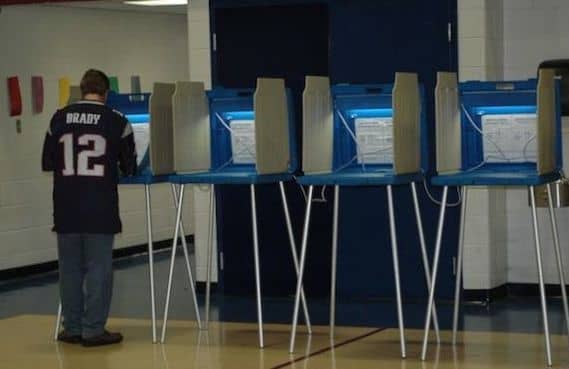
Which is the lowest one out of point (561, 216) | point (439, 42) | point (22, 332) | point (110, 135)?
point (22, 332)

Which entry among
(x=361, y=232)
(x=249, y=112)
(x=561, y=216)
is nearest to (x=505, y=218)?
(x=561, y=216)

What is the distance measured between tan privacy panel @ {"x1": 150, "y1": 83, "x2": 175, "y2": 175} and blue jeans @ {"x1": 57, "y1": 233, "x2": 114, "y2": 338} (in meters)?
0.61

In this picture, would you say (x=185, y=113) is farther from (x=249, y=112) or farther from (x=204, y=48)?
(x=204, y=48)

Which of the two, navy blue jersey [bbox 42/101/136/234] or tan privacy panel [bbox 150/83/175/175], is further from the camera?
tan privacy panel [bbox 150/83/175/175]

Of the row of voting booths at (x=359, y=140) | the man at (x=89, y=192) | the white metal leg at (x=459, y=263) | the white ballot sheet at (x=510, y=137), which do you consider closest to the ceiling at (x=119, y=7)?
the row of voting booths at (x=359, y=140)

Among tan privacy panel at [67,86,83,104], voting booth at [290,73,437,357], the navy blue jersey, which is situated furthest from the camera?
tan privacy panel at [67,86,83,104]

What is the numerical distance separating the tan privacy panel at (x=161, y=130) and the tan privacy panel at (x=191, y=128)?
0.43 feet

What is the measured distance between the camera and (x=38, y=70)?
11180 millimetres

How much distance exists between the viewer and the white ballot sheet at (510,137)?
6.88 metres

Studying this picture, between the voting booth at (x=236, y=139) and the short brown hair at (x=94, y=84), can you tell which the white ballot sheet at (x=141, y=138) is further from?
the short brown hair at (x=94, y=84)

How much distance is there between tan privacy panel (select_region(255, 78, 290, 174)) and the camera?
22.7ft

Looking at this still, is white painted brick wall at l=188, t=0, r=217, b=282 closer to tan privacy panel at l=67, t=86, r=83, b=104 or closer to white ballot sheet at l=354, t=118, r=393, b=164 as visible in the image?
tan privacy panel at l=67, t=86, r=83, b=104

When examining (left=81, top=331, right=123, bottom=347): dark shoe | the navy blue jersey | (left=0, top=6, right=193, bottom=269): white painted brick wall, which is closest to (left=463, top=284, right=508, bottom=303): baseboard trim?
(left=81, top=331, right=123, bottom=347): dark shoe

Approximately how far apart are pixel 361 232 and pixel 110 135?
2470 millimetres
